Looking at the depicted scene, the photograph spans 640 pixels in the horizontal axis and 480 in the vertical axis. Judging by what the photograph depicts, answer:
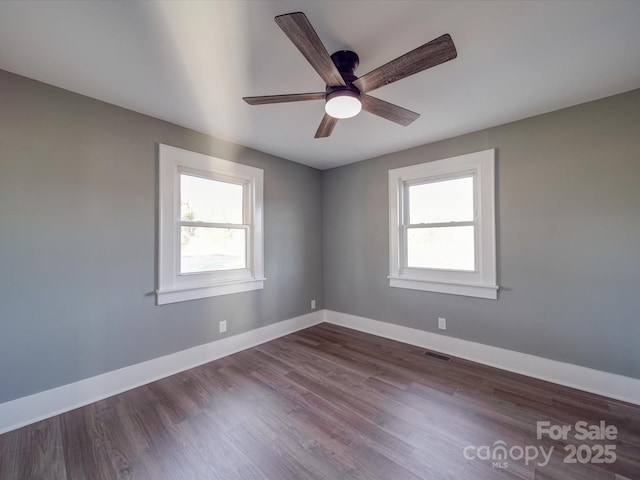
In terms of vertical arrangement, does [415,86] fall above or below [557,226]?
above

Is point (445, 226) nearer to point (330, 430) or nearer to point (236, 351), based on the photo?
point (330, 430)

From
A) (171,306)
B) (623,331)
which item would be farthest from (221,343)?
(623,331)

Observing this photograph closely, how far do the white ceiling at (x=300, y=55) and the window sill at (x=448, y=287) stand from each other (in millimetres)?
1732

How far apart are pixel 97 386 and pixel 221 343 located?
42.3 inches

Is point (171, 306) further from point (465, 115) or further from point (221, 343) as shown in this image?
point (465, 115)

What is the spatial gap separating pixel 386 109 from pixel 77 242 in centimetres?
264

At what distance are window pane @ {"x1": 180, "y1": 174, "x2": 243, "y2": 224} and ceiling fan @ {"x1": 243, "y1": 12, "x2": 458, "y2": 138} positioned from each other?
1.45 meters

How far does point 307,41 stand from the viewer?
1.22 meters

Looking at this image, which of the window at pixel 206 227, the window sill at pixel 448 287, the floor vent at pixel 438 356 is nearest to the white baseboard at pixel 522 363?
the floor vent at pixel 438 356

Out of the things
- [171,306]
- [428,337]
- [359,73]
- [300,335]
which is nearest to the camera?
[359,73]

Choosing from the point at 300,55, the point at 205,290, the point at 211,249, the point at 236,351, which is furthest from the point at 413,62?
the point at 236,351

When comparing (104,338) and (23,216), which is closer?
(23,216)

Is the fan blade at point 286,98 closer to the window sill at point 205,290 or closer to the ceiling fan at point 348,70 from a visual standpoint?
the ceiling fan at point 348,70

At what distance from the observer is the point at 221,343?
2.91m
